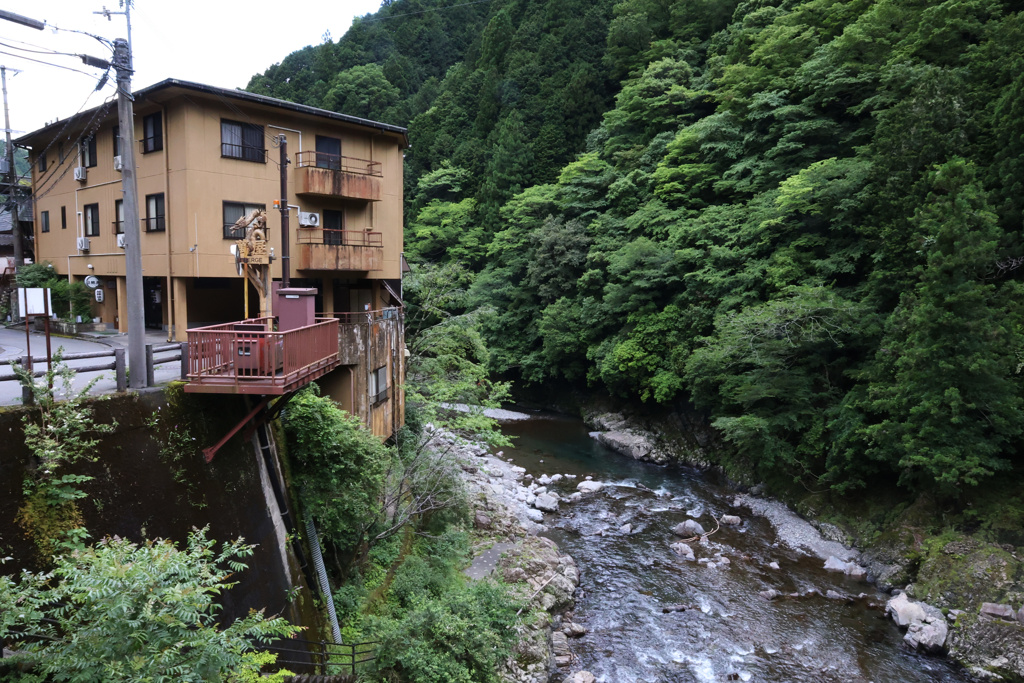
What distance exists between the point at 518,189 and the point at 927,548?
32.7 m

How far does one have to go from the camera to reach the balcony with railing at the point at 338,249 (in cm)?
2109

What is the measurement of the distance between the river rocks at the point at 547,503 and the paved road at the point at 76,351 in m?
13.4

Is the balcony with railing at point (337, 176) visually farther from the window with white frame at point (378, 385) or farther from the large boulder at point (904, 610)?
the large boulder at point (904, 610)

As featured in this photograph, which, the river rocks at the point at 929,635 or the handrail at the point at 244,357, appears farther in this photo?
the river rocks at the point at 929,635

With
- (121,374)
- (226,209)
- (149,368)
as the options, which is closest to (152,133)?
(226,209)

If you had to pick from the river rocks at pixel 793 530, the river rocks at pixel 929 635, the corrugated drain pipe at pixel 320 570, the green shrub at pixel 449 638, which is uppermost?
the corrugated drain pipe at pixel 320 570

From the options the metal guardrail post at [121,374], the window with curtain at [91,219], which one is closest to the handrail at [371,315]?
the metal guardrail post at [121,374]

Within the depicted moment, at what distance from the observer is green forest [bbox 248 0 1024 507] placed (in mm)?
16891

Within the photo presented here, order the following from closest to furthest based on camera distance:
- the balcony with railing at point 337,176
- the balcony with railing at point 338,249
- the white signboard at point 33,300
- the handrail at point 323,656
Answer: the white signboard at point 33,300 < the handrail at point 323,656 < the balcony with railing at point 337,176 < the balcony with railing at point 338,249

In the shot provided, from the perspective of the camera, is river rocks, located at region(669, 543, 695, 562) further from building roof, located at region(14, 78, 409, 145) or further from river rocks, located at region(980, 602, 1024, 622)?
building roof, located at region(14, 78, 409, 145)

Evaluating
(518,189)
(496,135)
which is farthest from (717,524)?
(496,135)

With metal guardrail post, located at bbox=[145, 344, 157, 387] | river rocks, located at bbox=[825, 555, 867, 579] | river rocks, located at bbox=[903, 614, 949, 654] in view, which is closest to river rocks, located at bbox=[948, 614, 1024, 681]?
river rocks, located at bbox=[903, 614, 949, 654]

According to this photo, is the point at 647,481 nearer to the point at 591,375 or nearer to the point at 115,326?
the point at 591,375

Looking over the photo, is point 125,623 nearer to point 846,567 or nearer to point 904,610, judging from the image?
point 904,610
